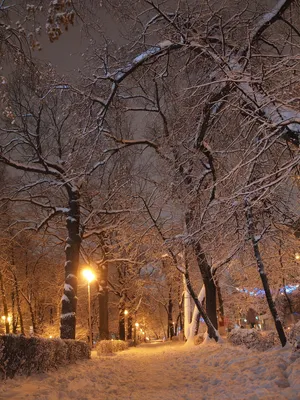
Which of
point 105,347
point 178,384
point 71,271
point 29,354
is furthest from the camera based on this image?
point 105,347

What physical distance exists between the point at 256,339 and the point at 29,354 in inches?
266

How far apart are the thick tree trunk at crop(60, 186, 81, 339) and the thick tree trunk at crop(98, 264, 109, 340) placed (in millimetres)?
7150

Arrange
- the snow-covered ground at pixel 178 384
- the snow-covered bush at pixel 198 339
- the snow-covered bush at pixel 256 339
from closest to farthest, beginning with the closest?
the snow-covered ground at pixel 178 384
the snow-covered bush at pixel 256 339
the snow-covered bush at pixel 198 339

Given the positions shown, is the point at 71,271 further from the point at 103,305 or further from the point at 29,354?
the point at 103,305

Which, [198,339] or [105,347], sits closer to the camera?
[105,347]

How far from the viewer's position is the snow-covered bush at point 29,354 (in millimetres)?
6320

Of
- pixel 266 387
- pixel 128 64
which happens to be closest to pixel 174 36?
pixel 128 64

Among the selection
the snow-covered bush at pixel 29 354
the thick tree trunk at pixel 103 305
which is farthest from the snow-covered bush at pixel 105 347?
the snow-covered bush at pixel 29 354

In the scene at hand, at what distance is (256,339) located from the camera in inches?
414

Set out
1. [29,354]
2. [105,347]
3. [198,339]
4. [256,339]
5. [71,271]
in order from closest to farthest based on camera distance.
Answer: [29,354] → [256,339] → [71,271] → [105,347] → [198,339]

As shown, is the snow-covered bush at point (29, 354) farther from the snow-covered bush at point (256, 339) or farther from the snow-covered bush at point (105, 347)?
the snow-covered bush at point (105, 347)

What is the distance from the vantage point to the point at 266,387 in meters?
5.66

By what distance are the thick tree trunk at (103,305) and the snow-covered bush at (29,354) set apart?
1172 centimetres

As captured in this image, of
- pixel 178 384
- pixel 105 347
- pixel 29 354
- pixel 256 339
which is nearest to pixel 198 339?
pixel 105 347
